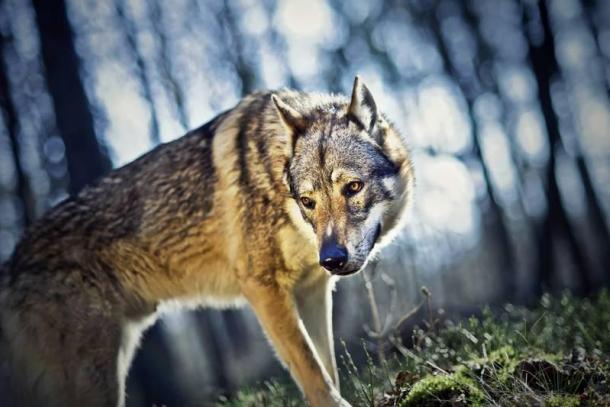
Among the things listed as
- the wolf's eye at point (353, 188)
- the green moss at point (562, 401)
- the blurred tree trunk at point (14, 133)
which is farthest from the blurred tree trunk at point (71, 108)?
the green moss at point (562, 401)

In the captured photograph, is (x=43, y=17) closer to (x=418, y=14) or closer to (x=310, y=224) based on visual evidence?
(x=310, y=224)

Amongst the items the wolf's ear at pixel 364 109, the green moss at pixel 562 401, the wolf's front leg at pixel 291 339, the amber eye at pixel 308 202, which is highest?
the wolf's ear at pixel 364 109

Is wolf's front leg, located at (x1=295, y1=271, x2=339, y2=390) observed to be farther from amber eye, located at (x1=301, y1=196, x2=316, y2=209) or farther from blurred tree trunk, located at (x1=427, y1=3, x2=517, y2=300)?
blurred tree trunk, located at (x1=427, y1=3, x2=517, y2=300)

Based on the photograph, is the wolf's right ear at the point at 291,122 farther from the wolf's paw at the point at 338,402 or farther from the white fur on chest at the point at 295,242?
the wolf's paw at the point at 338,402

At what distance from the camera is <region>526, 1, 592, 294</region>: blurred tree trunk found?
50.2 feet

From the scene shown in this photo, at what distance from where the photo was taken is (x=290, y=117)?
4.08 m

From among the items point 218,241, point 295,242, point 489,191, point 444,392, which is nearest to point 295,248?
point 295,242

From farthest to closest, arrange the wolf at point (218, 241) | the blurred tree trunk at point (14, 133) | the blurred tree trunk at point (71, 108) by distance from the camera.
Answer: the blurred tree trunk at point (14, 133), the blurred tree trunk at point (71, 108), the wolf at point (218, 241)

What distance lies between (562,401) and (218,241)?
2750mm

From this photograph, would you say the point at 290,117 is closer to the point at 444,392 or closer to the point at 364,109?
the point at 364,109

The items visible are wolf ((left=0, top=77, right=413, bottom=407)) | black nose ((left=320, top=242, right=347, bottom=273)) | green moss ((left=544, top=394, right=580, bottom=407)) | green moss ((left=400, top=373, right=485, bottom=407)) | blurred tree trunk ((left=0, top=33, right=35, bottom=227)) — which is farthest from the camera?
blurred tree trunk ((left=0, top=33, right=35, bottom=227))

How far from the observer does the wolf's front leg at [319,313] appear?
4.48 m

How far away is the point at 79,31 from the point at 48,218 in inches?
292

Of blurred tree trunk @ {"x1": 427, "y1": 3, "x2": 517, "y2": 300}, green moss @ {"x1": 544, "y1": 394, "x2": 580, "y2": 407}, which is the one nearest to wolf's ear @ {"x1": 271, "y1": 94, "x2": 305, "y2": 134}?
green moss @ {"x1": 544, "y1": 394, "x2": 580, "y2": 407}
